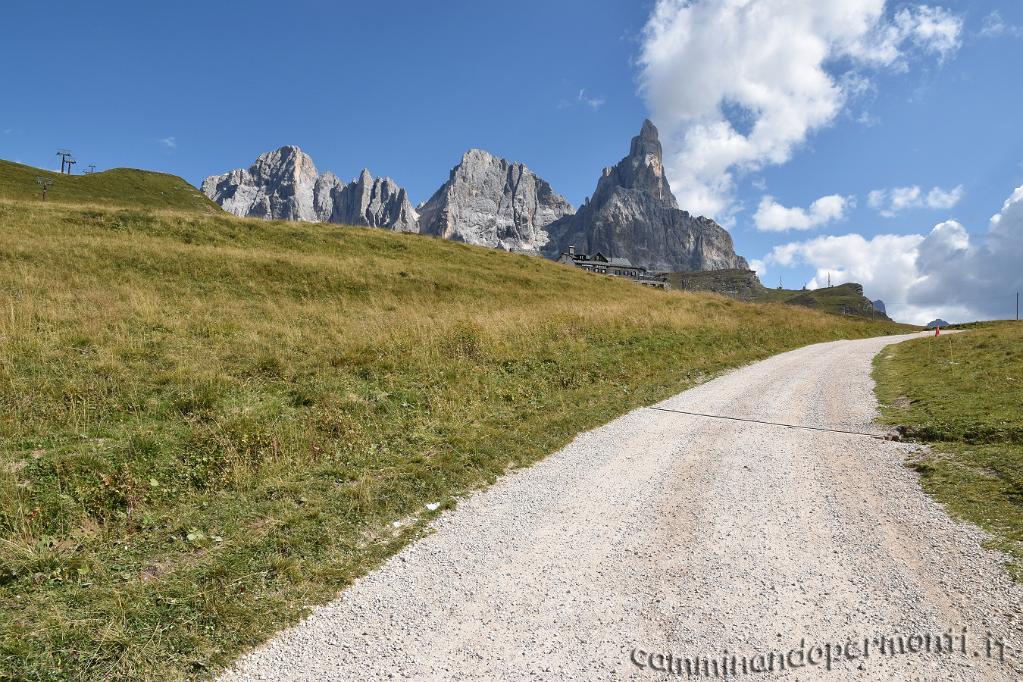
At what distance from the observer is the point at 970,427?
1086 centimetres

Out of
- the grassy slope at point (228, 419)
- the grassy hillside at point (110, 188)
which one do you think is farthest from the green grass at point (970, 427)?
the grassy hillside at point (110, 188)

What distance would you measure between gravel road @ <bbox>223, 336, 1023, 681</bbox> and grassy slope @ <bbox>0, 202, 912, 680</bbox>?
29.9 inches

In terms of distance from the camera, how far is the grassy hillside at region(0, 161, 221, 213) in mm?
60750

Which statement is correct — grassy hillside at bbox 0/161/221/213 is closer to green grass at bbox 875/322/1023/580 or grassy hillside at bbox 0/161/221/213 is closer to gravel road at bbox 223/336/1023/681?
gravel road at bbox 223/336/1023/681

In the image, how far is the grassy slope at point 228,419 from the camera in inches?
190

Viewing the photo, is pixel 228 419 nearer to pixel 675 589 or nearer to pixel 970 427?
pixel 675 589

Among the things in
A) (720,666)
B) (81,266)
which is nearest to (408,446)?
(720,666)


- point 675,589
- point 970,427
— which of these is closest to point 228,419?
point 675,589

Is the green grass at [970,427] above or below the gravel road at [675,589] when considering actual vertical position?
above

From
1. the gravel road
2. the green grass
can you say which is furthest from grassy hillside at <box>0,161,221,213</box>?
the green grass

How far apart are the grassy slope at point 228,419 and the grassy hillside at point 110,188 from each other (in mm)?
44235

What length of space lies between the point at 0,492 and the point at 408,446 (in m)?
5.77

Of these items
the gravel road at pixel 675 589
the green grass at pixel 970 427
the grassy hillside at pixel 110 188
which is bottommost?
the gravel road at pixel 675 589

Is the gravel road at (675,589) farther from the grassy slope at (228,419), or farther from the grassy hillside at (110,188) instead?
the grassy hillside at (110,188)
